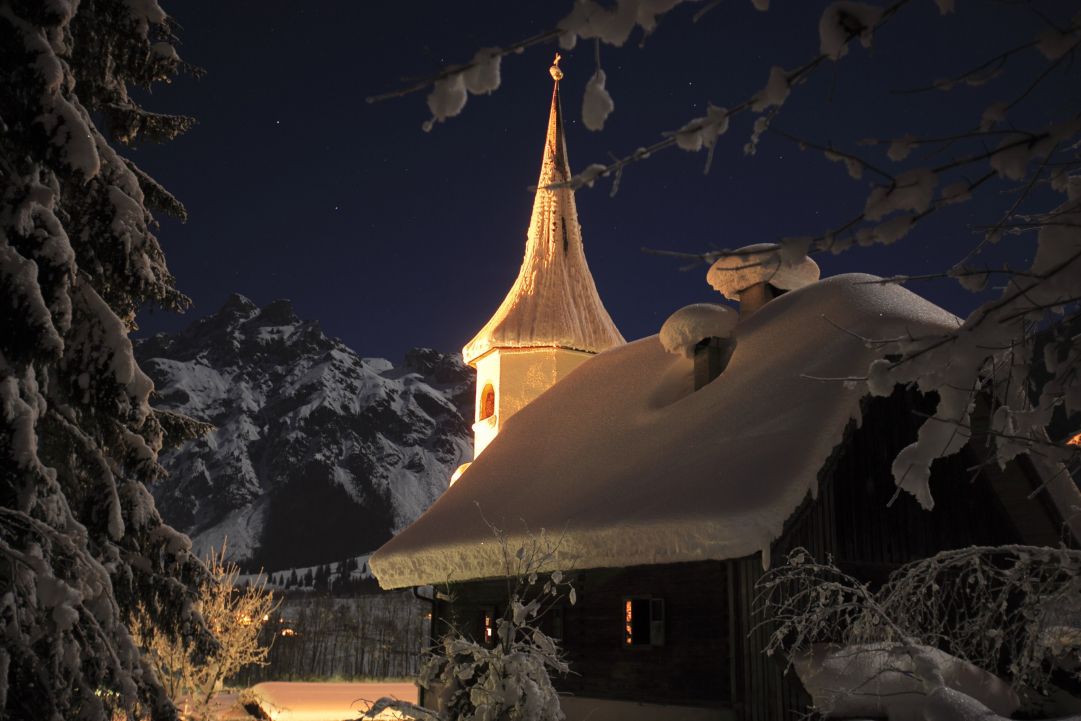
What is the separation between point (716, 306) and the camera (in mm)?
15719

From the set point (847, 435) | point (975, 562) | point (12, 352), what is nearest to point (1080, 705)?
point (847, 435)

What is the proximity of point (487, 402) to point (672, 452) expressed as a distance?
14.0 meters

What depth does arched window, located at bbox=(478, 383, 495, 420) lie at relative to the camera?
2674 cm

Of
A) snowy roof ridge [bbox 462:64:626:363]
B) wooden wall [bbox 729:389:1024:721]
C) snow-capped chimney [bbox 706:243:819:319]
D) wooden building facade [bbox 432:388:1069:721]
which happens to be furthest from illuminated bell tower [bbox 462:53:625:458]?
wooden wall [bbox 729:389:1024:721]

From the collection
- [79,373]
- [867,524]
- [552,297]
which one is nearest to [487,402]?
[552,297]

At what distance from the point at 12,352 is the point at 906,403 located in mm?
10554

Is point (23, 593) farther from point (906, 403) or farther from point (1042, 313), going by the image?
point (906, 403)

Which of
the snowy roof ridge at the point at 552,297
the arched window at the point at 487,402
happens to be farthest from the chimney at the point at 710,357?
the arched window at the point at 487,402

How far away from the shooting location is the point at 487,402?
1064 inches

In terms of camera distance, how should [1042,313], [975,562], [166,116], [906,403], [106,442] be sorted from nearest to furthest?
[1042,313], [975,562], [106,442], [166,116], [906,403]

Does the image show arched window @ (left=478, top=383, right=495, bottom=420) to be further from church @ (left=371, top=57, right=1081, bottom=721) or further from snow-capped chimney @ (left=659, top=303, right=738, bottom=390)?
snow-capped chimney @ (left=659, top=303, right=738, bottom=390)

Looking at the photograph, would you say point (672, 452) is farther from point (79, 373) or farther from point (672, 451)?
point (79, 373)

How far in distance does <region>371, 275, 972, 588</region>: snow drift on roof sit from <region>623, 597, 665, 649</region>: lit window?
1.17 m

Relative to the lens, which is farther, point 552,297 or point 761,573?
point 552,297
